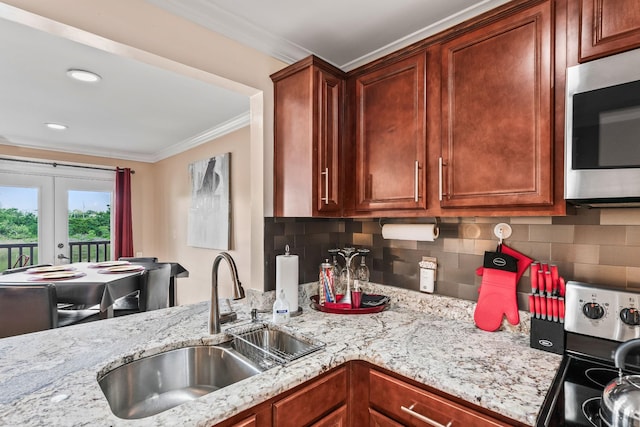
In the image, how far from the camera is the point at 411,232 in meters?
1.74

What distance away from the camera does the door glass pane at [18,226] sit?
399cm

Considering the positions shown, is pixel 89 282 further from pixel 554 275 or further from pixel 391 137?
pixel 554 275

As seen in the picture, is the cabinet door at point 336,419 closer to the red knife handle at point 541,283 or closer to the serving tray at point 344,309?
the serving tray at point 344,309

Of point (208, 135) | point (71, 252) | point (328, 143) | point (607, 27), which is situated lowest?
point (71, 252)

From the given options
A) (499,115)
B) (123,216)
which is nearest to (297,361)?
(499,115)

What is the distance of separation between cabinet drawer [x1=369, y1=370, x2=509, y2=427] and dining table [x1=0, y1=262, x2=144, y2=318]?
7.52ft

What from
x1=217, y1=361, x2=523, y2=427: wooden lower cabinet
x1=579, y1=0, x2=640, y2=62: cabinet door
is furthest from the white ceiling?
x1=217, y1=361, x2=523, y2=427: wooden lower cabinet

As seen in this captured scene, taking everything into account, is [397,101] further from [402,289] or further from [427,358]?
[427,358]

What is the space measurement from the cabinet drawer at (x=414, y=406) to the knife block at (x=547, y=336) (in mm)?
459

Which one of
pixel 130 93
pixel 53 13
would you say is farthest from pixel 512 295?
pixel 130 93

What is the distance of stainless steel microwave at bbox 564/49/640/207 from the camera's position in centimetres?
92

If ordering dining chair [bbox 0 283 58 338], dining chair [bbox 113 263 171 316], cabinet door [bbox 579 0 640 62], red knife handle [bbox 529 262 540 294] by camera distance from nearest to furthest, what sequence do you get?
cabinet door [bbox 579 0 640 62]
red knife handle [bbox 529 262 540 294]
dining chair [bbox 0 283 58 338]
dining chair [bbox 113 263 171 316]

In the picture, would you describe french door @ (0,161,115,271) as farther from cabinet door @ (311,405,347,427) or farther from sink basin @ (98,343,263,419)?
cabinet door @ (311,405,347,427)

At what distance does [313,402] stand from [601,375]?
96 centimetres
